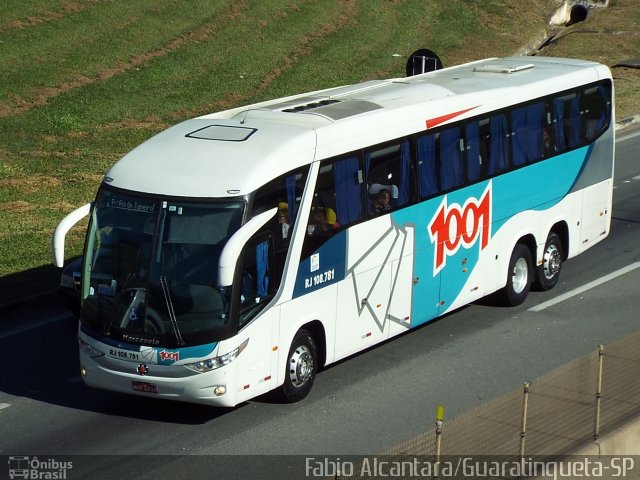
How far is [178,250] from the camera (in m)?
12.4

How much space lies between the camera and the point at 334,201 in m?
13.9

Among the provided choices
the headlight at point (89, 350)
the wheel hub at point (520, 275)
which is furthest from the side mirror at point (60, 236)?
the wheel hub at point (520, 275)

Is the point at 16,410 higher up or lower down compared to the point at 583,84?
lower down

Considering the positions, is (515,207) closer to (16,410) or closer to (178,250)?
(178,250)

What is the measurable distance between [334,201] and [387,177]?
1.12 meters

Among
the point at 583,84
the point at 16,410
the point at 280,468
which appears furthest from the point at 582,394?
the point at 583,84

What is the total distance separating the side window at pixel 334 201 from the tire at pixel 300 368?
103 centimetres

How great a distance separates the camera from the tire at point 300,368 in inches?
534

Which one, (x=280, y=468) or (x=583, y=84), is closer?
(x=280, y=468)

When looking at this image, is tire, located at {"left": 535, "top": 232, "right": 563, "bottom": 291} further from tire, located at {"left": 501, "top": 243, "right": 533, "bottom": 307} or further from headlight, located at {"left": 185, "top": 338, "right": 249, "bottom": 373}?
headlight, located at {"left": 185, "top": 338, "right": 249, "bottom": 373}

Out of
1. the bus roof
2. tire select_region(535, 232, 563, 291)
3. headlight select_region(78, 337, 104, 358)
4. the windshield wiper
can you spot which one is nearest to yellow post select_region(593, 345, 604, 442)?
the bus roof

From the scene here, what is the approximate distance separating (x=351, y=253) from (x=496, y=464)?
15.0 feet

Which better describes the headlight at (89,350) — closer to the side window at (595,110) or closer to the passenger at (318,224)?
the passenger at (318,224)

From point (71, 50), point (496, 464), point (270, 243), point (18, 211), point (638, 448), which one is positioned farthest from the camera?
point (71, 50)
